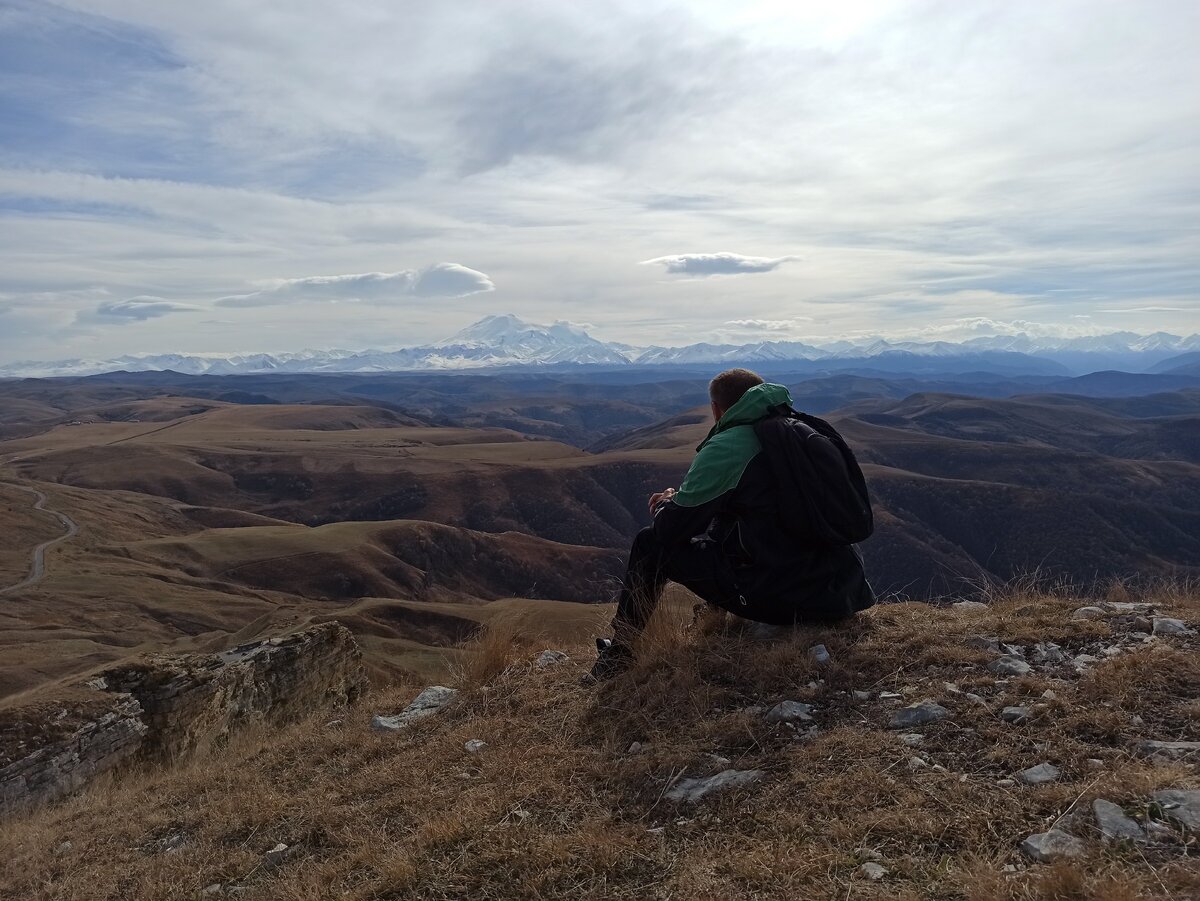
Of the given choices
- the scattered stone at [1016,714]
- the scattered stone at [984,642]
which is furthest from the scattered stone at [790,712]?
the scattered stone at [984,642]

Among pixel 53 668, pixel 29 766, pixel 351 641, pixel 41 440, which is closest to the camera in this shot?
pixel 29 766

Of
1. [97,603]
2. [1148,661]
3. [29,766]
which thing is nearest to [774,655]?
[1148,661]

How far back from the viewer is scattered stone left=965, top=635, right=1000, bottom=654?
538 centimetres

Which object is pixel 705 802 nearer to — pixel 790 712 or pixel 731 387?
pixel 790 712

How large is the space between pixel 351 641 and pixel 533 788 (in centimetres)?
1354

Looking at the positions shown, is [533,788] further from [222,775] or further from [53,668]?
[53,668]

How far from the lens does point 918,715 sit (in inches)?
173

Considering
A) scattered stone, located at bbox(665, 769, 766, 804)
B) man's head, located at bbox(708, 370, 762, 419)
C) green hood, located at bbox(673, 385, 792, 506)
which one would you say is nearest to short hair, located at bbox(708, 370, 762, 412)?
man's head, located at bbox(708, 370, 762, 419)

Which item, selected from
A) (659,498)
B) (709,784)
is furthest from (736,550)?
(709,784)

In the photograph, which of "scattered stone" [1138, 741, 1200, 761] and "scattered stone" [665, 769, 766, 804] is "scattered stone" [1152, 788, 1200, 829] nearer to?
"scattered stone" [1138, 741, 1200, 761]

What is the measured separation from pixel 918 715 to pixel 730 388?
2.67m

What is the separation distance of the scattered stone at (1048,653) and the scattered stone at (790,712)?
1744 mm

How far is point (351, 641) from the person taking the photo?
1666 centimetres

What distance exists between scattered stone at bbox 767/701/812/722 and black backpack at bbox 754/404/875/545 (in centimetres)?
117
